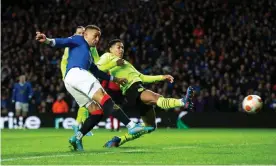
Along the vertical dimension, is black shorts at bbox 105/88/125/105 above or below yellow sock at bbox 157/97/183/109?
above

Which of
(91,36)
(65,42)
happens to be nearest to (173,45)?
(91,36)

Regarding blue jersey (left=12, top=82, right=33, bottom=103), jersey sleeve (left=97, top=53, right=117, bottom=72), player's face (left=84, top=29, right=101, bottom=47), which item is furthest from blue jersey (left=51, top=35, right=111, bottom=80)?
blue jersey (left=12, top=82, right=33, bottom=103)

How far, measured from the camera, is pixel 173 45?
25.1m

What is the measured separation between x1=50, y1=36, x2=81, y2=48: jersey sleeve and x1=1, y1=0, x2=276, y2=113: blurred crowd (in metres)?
12.4

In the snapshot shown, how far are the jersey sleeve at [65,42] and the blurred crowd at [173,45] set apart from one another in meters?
12.4

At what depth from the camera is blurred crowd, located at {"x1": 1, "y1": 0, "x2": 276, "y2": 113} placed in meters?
22.6

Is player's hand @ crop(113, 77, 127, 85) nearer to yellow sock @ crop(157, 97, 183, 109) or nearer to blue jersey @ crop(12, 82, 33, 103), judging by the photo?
yellow sock @ crop(157, 97, 183, 109)

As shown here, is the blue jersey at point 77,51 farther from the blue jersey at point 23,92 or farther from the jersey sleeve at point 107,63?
the blue jersey at point 23,92

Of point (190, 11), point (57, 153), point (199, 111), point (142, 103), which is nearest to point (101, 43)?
point (190, 11)

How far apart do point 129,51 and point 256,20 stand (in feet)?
16.0

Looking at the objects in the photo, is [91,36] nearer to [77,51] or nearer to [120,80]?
[77,51]

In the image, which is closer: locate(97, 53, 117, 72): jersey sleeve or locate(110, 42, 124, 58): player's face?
locate(97, 53, 117, 72): jersey sleeve

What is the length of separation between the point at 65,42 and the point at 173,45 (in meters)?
15.4

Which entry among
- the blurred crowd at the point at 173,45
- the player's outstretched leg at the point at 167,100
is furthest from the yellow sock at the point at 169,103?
the blurred crowd at the point at 173,45
